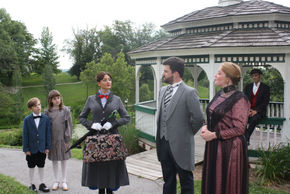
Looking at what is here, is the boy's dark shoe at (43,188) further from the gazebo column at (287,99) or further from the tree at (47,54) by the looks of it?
the tree at (47,54)

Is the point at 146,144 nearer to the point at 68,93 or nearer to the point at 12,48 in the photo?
the point at 12,48

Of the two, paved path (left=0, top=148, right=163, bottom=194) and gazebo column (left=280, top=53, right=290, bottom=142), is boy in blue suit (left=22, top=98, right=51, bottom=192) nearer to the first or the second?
paved path (left=0, top=148, right=163, bottom=194)

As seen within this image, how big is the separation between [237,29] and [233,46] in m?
1.88

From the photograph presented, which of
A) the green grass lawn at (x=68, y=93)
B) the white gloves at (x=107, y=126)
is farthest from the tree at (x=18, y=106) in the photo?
the white gloves at (x=107, y=126)

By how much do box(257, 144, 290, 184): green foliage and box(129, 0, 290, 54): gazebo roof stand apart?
8.55ft

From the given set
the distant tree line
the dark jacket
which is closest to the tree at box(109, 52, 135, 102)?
the distant tree line

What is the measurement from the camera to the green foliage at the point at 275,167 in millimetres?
6234

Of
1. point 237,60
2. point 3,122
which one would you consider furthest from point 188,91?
point 3,122

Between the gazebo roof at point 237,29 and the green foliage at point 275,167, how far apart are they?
261 cm

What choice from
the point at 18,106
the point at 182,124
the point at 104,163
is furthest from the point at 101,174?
the point at 18,106

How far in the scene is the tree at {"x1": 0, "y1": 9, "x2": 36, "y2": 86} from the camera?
37744mm

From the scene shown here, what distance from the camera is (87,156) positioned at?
13.0ft

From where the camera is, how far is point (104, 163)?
4117 millimetres

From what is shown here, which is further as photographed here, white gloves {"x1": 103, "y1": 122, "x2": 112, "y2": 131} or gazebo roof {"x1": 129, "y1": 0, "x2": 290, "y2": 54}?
gazebo roof {"x1": 129, "y1": 0, "x2": 290, "y2": 54}
